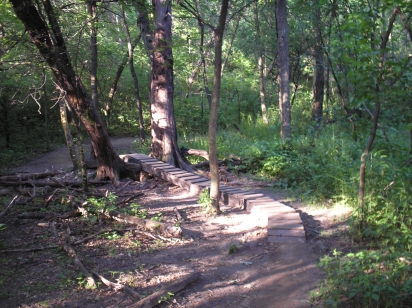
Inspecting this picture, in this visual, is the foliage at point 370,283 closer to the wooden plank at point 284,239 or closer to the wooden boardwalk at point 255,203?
the wooden plank at point 284,239

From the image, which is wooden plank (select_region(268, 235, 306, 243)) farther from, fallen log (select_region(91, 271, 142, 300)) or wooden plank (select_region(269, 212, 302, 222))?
fallen log (select_region(91, 271, 142, 300))

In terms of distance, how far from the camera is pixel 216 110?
580 centimetres

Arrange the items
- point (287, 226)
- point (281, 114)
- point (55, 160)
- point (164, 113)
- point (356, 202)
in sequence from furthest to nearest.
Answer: point (55, 160) → point (281, 114) → point (164, 113) → point (356, 202) → point (287, 226)

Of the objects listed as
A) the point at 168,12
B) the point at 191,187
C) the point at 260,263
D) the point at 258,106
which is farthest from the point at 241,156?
the point at 258,106

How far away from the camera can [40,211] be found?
6711 mm

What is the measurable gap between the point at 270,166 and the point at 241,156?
1.64 meters

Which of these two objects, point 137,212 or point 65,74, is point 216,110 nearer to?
point 137,212

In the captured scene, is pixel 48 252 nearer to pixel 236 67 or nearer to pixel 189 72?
pixel 189 72

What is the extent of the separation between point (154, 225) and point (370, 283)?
3.26 m

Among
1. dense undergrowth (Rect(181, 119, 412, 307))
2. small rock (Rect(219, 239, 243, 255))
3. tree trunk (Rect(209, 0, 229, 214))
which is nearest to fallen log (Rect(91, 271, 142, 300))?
small rock (Rect(219, 239, 243, 255))

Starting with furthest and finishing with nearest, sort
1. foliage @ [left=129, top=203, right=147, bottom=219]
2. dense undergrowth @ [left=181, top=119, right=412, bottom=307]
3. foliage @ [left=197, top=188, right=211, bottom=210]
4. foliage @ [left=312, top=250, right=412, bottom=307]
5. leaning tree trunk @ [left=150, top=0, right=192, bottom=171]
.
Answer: leaning tree trunk @ [left=150, top=0, right=192, bottom=171], foliage @ [left=197, top=188, right=211, bottom=210], foliage @ [left=129, top=203, right=147, bottom=219], dense undergrowth @ [left=181, top=119, right=412, bottom=307], foliage @ [left=312, top=250, right=412, bottom=307]

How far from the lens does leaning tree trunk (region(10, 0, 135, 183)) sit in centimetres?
700

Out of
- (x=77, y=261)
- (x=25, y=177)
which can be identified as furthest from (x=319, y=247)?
(x=25, y=177)

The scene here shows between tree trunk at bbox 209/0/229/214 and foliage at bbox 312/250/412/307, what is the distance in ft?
9.08
